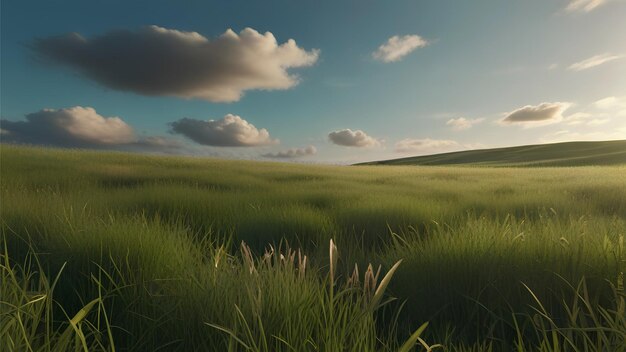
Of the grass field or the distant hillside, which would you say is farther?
the distant hillside

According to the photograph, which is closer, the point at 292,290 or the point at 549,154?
the point at 292,290

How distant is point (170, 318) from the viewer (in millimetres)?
1454

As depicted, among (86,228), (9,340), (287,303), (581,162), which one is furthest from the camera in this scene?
(581,162)

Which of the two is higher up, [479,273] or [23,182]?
[23,182]

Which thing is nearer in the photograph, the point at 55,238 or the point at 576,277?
the point at 576,277

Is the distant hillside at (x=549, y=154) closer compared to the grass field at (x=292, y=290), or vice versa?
the grass field at (x=292, y=290)

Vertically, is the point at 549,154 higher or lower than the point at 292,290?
higher

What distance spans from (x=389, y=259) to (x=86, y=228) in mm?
1879

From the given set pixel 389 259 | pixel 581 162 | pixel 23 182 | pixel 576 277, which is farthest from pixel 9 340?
pixel 581 162

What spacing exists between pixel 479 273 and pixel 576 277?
17.7 inches

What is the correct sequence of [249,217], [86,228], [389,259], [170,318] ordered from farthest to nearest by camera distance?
[249,217]
[389,259]
[86,228]
[170,318]

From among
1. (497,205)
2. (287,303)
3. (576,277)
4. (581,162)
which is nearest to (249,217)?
(287,303)

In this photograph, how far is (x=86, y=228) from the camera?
2.30 m

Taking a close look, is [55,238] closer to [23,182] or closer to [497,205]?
[23,182]
